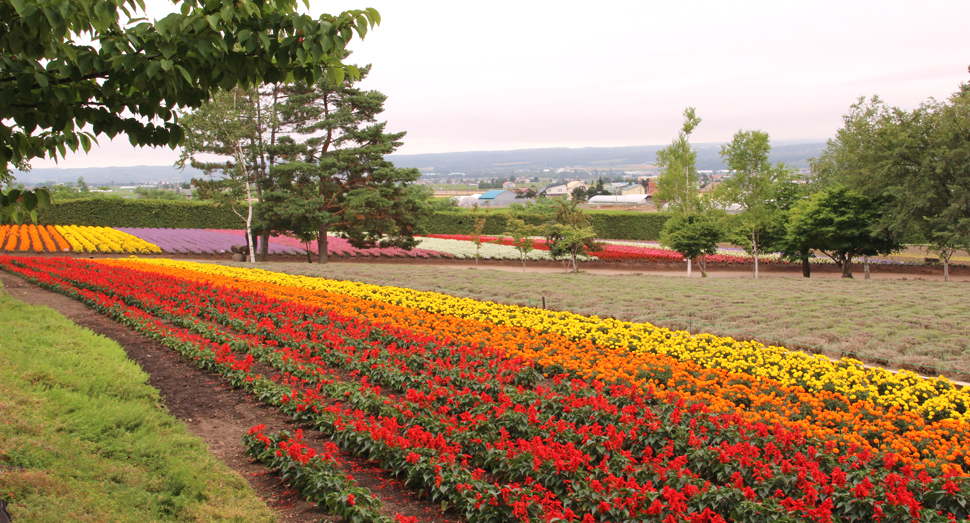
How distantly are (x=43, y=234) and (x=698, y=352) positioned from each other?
120 feet

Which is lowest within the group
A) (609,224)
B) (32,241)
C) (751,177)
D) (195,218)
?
(32,241)

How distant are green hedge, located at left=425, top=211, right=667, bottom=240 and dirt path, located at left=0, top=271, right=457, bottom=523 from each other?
37.9 meters

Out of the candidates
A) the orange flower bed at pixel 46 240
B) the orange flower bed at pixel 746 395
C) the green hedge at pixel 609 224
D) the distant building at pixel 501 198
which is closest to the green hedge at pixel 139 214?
the orange flower bed at pixel 46 240

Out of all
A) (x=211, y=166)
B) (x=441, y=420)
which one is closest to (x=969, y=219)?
(x=441, y=420)

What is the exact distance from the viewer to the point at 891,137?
24.4 meters

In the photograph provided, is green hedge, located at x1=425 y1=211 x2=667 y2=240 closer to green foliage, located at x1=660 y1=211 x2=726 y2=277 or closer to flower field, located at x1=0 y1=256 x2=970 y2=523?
green foliage, located at x1=660 y1=211 x2=726 y2=277

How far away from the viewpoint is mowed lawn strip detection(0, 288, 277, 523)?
421cm

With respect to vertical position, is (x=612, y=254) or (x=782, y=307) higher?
(x=612, y=254)

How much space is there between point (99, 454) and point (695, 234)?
24601mm

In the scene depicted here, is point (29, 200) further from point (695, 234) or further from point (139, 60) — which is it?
point (695, 234)

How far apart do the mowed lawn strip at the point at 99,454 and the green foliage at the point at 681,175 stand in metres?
26.9

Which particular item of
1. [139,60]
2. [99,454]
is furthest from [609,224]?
[139,60]

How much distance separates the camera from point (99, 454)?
17.0 feet

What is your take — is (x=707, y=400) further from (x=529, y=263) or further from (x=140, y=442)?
(x=529, y=263)
